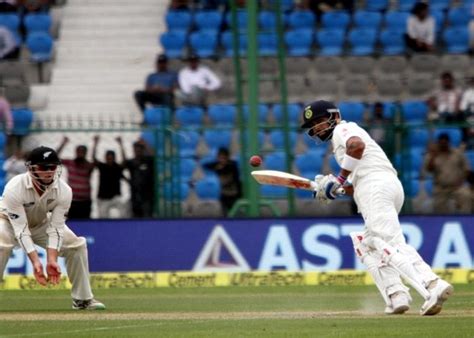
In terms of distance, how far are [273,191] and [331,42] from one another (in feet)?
10.5

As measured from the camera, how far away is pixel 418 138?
18375 mm

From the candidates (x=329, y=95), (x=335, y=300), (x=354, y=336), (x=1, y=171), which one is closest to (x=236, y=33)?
(x=329, y=95)

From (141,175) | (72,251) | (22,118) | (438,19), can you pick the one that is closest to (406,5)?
(438,19)

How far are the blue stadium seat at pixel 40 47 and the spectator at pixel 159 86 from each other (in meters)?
2.19

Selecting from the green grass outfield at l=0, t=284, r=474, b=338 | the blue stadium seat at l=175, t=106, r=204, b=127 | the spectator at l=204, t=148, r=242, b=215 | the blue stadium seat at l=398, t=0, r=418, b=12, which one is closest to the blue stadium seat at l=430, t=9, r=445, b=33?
the blue stadium seat at l=398, t=0, r=418, b=12

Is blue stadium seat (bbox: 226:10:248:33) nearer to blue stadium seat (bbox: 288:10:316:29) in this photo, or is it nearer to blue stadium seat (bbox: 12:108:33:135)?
blue stadium seat (bbox: 288:10:316:29)

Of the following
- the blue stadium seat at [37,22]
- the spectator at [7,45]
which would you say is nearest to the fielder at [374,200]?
the spectator at [7,45]

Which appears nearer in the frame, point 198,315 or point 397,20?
point 198,315

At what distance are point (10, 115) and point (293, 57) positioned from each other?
4.33 metres

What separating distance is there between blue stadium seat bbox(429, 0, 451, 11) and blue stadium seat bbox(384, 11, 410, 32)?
51 cm

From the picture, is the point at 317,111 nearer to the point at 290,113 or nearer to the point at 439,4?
the point at 290,113

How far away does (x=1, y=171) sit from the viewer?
60.2ft

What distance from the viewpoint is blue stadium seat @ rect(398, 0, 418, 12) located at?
2178 centimetres

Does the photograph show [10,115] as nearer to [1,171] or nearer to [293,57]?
[1,171]
